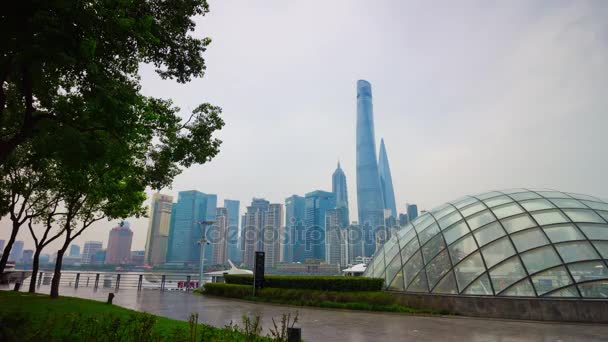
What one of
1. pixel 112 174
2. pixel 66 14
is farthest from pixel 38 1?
pixel 112 174

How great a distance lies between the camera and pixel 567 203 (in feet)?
49.7

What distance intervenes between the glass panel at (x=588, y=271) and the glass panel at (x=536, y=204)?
3.60m

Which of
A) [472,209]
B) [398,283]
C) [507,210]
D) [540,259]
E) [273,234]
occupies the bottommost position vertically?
[398,283]

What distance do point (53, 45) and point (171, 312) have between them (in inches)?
427

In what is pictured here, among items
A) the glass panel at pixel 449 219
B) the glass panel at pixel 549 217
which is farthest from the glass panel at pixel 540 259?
the glass panel at pixel 449 219

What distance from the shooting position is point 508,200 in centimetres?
1631

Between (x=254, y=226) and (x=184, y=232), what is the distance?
40.9m

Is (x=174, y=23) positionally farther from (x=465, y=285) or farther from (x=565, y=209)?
(x=565, y=209)

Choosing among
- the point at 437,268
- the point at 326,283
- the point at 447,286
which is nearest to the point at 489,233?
the point at 437,268

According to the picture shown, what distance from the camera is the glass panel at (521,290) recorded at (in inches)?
457

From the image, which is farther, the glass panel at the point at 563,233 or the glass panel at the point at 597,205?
the glass panel at the point at 597,205

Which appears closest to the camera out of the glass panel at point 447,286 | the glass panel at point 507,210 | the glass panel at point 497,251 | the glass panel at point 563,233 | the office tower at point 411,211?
the glass panel at point 563,233

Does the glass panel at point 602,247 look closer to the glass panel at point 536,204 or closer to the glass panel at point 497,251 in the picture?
the glass panel at point 536,204

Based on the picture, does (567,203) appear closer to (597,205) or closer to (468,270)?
(597,205)
